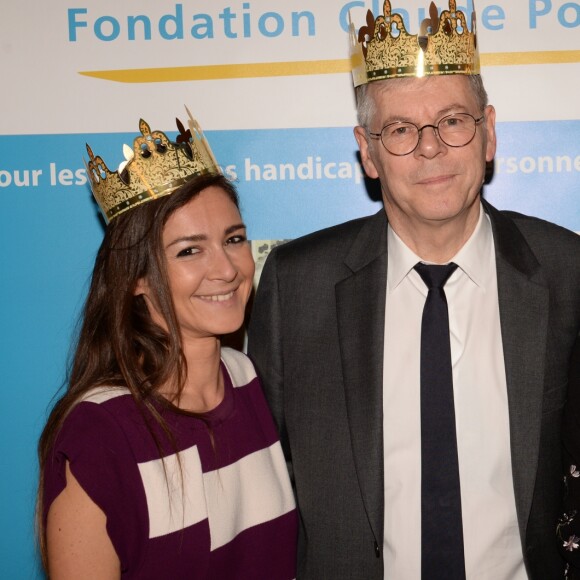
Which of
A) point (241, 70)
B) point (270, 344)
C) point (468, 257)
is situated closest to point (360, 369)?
point (270, 344)

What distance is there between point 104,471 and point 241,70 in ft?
4.85

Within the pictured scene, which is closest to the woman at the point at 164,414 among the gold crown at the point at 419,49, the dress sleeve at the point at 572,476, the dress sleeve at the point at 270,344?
the dress sleeve at the point at 270,344

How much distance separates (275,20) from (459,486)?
5.13ft

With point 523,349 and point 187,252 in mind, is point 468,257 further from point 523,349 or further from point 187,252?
point 187,252

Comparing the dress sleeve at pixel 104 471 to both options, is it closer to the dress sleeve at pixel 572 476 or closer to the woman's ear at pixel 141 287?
the woman's ear at pixel 141 287

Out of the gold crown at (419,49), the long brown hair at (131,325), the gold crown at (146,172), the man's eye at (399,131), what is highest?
the gold crown at (419,49)

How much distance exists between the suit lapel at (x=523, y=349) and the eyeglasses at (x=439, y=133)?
29 centimetres

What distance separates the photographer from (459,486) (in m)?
2.08

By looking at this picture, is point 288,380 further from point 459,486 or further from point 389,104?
point 389,104

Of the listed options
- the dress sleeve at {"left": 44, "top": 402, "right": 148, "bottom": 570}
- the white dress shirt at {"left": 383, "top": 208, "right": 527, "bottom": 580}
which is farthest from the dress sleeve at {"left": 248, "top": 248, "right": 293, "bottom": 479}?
the dress sleeve at {"left": 44, "top": 402, "right": 148, "bottom": 570}

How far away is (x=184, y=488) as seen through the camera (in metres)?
1.88

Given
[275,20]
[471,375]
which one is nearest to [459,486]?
[471,375]

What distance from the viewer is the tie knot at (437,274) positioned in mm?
2191

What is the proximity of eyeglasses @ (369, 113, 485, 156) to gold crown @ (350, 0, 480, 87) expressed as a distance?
0.42 ft
